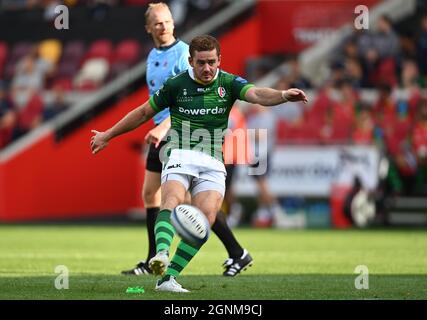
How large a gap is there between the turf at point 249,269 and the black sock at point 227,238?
260 mm

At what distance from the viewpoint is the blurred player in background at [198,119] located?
9.41m

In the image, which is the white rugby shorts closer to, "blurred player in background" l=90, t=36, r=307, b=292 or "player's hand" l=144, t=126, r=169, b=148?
"blurred player in background" l=90, t=36, r=307, b=292

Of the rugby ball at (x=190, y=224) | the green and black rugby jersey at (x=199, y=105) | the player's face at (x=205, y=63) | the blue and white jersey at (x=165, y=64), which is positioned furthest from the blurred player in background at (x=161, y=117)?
the rugby ball at (x=190, y=224)

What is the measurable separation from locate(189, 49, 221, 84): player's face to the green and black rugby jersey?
0.13m

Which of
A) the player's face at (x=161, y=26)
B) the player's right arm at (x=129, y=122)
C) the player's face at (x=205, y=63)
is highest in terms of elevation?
the player's face at (x=161, y=26)

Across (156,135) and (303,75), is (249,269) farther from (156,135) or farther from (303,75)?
(303,75)

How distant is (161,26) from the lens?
1130 centimetres

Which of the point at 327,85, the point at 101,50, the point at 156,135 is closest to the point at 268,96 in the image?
the point at 156,135

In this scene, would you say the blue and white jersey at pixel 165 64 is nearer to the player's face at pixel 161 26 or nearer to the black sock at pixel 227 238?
the player's face at pixel 161 26

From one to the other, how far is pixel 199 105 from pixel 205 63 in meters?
0.38

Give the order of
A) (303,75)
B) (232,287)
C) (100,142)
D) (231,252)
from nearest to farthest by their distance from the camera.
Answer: (100,142), (232,287), (231,252), (303,75)

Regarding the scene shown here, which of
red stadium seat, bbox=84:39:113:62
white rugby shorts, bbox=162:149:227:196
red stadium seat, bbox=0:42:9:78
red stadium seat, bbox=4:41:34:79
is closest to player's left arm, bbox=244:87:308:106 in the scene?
white rugby shorts, bbox=162:149:227:196

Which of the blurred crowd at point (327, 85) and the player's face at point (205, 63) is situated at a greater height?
the blurred crowd at point (327, 85)

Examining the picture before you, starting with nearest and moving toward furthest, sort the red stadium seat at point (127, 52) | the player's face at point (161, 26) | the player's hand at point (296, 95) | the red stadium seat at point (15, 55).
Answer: the player's hand at point (296, 95), the player's face at point (161, 26), the red stadium seat at point (127, 52), the red stadium seat at point (15, 55)
